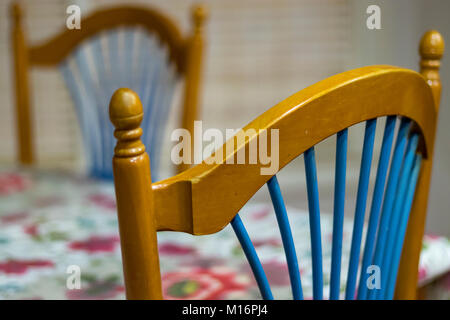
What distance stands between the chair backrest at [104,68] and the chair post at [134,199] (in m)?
0.94

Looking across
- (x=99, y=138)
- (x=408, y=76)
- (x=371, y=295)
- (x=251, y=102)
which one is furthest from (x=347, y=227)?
(x=251, y=102)

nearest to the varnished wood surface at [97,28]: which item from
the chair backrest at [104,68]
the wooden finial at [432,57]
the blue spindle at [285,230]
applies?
the chair backrest at [104,68]

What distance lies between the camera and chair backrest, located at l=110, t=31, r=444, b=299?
42 cm

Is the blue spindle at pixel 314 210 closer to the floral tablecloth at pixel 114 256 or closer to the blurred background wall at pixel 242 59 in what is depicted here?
the floral tablecloth at pixel 114 256

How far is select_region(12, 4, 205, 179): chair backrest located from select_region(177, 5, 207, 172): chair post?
0.24 feet

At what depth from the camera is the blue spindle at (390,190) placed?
1.91 ft

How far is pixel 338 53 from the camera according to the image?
2.45 metres

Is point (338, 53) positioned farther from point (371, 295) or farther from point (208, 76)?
point (371, 295)

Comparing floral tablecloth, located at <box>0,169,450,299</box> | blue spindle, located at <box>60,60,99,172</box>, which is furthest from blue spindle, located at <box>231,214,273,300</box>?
blue spindle, located at <box>60,60,99,172</box>

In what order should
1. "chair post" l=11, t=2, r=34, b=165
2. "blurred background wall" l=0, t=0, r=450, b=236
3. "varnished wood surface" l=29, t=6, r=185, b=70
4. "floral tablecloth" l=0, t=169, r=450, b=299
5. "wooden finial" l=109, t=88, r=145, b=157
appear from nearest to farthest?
1. "wooden finial" l=109, t=88, r=145, b=157
2. "floral tablecloth" l=0, t=169, r=450, b=299
3. "varnished wood surface" l=29, t=6, r=185, b=70
4. "chair post" l=11, t=2, r=34, b=165
5. "blurred background wall" l=0, t=0, r=450, b=236

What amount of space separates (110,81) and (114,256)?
699 mm

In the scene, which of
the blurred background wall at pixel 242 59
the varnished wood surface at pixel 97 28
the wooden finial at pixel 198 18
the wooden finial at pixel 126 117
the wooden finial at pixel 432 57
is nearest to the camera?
the wooden finial at pixel 126 117

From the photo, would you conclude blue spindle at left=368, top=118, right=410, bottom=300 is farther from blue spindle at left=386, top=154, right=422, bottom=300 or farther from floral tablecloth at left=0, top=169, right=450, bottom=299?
floral tablecloth at left=0, top=169, right=450, bottom=299

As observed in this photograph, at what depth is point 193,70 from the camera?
1.28 meters
